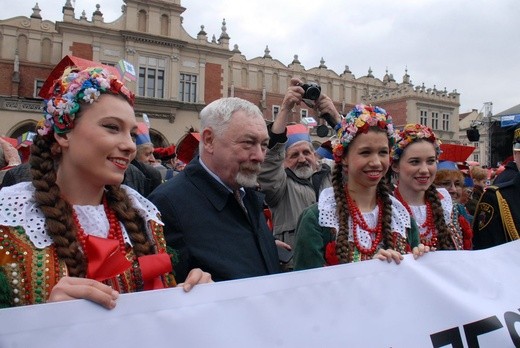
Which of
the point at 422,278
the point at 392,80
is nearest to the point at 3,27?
the point at 422,278

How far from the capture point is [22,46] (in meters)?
29.4

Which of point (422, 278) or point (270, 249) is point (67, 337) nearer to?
point (270, 249)

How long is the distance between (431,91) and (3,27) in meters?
36.5

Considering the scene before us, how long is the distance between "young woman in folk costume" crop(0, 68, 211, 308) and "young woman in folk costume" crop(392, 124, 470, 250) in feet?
6.23

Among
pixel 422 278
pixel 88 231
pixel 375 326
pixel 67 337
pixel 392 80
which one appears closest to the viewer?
pixel 67 337

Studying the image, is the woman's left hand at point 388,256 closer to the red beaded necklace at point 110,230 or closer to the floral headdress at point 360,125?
the floral headdress at point 360,125

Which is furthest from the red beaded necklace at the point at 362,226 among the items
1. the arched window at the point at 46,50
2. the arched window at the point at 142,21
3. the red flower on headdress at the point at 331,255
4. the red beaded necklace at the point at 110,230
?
the arched window at the point at 46,50

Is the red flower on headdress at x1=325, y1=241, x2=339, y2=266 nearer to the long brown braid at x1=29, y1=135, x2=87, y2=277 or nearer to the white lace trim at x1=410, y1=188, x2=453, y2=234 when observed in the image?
the white lace trim at x1=410, y1=188, x2=453, y2=234

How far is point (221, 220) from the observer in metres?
2.31

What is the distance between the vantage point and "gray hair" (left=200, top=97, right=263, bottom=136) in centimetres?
244

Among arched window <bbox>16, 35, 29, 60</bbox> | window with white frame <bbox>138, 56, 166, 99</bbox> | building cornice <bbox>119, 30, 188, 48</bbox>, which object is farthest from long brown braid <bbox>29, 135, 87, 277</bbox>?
arched window <bbox>16, 35, 29, 60</bbox>

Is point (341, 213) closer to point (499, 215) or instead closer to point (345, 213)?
point (345, 213)

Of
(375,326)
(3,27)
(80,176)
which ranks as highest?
(3,27)

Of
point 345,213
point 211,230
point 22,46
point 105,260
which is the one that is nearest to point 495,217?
point 345,213
